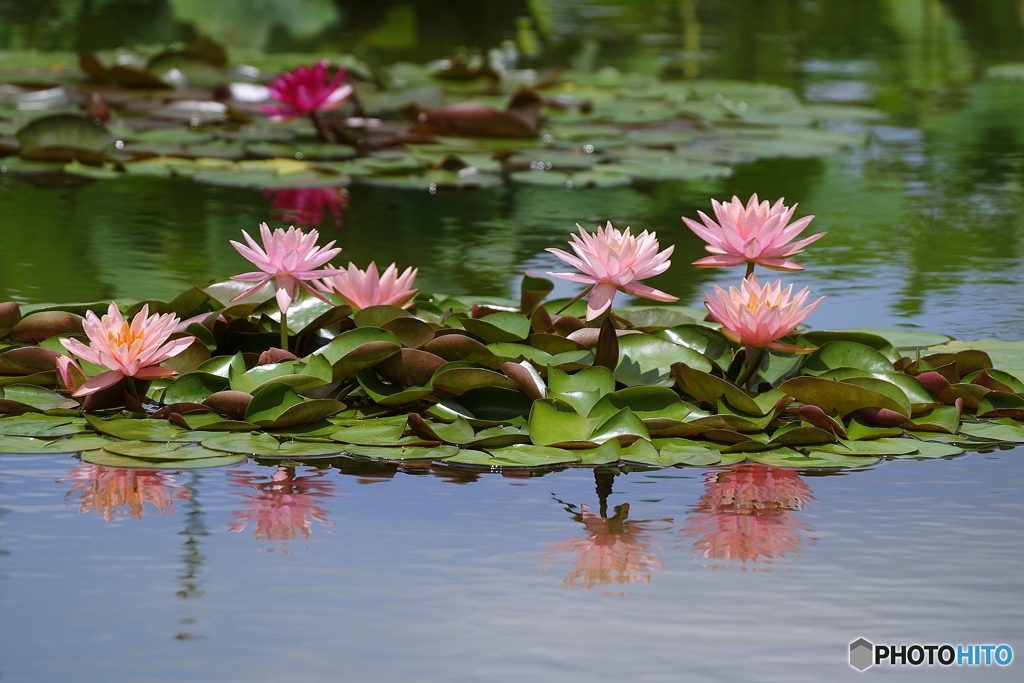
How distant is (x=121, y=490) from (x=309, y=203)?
2423mm

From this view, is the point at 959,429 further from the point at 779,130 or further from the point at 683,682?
the point at 779,130

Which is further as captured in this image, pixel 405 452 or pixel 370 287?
pixel 370 287

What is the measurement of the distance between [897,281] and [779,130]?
2.60 m

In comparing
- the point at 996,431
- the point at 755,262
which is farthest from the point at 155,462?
the point at 996,431

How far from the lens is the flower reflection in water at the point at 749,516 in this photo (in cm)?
158

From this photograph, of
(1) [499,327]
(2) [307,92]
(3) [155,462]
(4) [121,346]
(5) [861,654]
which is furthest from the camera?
(2) [307,92]

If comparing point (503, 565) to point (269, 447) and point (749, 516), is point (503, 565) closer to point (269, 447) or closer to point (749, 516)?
point (749, 516)

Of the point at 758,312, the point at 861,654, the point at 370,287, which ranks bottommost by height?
the point at 861,654

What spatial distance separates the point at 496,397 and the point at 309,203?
2208mm

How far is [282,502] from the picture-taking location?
1726 mm

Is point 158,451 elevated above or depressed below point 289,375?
below

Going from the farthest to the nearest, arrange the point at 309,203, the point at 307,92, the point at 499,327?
1. the point at 307,92
2. the point at 309,203
3. the point at 499,327

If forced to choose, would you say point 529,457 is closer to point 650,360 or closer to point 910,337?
point 650,360

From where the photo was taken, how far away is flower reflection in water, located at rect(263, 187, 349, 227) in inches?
149
